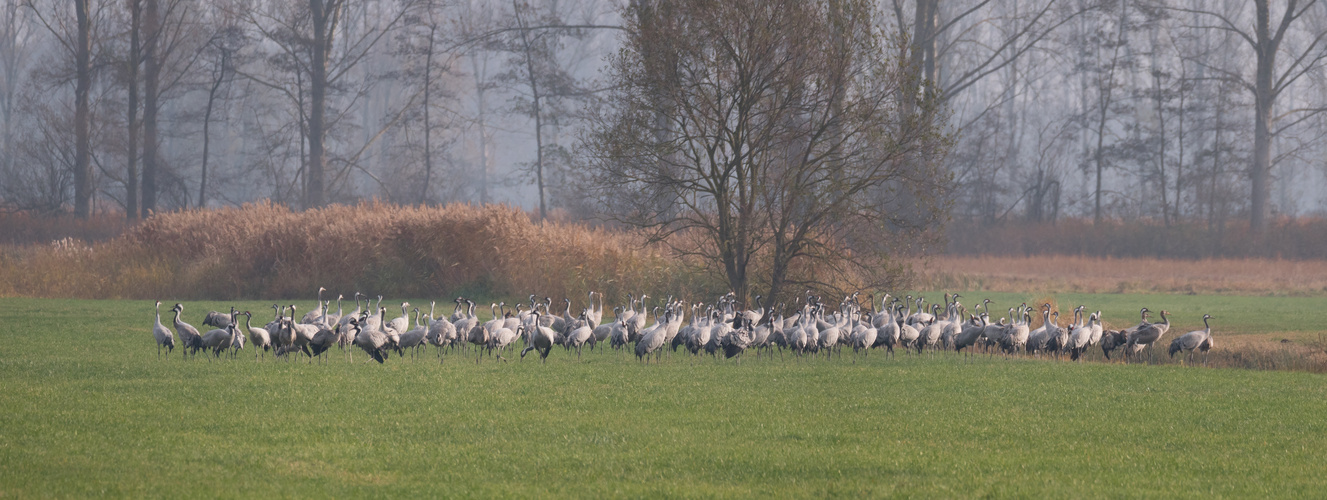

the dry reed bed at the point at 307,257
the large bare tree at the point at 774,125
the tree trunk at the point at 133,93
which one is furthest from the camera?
the tree trunk at the point at 133,93

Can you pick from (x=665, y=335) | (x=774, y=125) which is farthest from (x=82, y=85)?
(x=665, y=335)

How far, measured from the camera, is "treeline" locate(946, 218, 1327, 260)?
48.3 m

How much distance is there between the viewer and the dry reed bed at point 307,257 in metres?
33.1

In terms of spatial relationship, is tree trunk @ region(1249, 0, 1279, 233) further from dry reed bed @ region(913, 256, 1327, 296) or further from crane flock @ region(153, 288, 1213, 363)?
crane flock @ region(153, 288, 1213, 363)

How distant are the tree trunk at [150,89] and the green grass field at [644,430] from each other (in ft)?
111

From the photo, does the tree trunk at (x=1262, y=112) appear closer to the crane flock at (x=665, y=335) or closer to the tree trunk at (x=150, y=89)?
the crane flock at (x=665, y=335)

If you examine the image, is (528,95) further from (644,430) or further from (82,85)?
(644,430)

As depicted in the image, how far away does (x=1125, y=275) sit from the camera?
4450 cm

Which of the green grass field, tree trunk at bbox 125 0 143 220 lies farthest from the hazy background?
the green grass field

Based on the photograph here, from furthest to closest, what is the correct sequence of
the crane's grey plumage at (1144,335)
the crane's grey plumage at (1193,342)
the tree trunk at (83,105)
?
the tree trunk at (83,105) → the crane's grey plumage at (1144,335) → the crane's grey plumage at (1193,342)

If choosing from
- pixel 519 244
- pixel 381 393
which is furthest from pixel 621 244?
pixel 381 393

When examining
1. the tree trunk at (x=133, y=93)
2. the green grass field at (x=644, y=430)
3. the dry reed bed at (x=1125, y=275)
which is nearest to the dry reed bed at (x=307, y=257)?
the dry reed bed at (x=1125, y=275)

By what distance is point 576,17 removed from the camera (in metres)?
78.9

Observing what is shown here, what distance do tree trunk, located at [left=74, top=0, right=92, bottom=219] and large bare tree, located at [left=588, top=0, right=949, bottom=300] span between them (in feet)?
103
